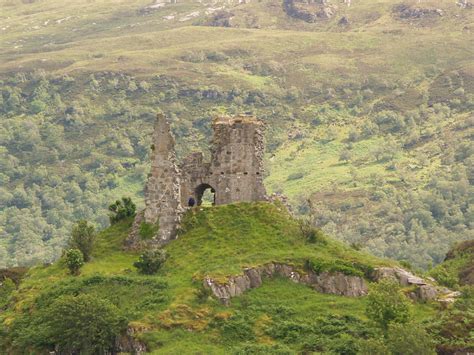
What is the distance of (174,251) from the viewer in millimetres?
71062

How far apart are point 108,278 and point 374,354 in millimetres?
22347

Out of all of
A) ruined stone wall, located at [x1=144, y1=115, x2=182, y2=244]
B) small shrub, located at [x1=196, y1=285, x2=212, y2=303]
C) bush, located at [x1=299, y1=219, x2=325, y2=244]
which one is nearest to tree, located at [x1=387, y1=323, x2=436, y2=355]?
small shrub, located at [x1=196, y1=285, x2=212, y2=303]

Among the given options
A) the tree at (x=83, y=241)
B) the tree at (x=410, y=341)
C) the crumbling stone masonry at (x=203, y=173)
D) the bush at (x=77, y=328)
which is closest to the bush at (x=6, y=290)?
the tree at (x=83, y=241)

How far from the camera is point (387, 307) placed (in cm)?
5762

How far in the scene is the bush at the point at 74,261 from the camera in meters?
69.2

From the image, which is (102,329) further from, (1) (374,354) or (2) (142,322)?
(1) (374,354)

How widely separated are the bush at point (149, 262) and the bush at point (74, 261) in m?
4.49

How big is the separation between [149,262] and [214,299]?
277 inches

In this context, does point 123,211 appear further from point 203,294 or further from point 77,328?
point 77,328

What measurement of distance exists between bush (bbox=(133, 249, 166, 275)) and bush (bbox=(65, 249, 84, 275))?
4.49 metres

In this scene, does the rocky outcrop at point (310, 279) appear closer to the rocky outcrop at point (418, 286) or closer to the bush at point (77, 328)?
the rocky outcrop at point (418, 286)

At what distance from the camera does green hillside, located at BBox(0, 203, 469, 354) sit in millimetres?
59219

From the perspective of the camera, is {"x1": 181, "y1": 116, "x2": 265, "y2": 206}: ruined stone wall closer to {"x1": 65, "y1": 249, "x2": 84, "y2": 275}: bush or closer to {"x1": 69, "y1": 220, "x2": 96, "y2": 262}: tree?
{"x1": 69, "y1": 220, "x2": 96, "y2": 262}: tree

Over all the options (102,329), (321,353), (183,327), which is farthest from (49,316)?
(321,353)
